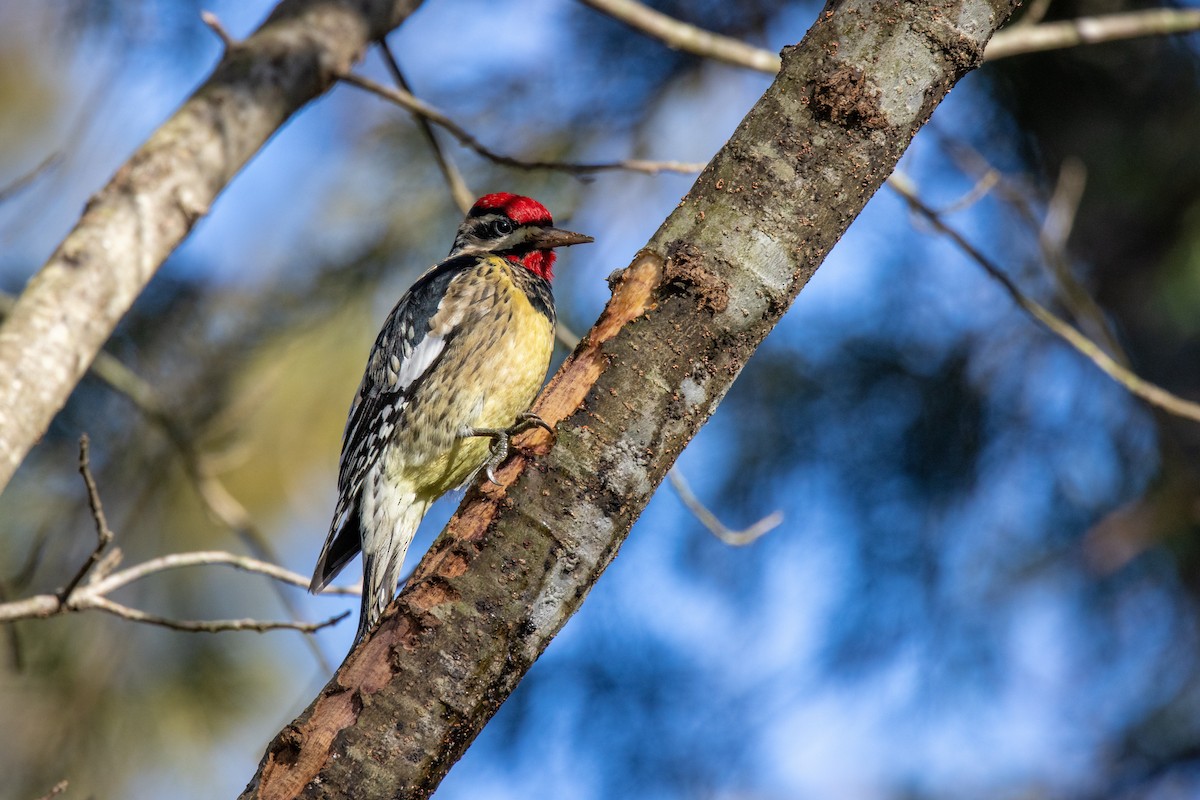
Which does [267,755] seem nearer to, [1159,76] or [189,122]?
[189,122]

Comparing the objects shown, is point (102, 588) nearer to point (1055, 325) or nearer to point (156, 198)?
point (156, 198)

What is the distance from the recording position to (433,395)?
365 cm

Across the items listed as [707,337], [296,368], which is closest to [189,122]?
[707,337]

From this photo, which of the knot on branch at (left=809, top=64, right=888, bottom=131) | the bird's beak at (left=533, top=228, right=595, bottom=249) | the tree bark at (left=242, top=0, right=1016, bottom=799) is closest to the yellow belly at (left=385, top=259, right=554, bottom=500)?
the bird's beak at (left=533, top=228, right=595, bottom=249)

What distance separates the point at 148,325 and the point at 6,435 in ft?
7.89

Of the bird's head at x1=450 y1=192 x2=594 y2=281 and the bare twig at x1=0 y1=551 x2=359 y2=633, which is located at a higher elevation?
the bird's head at x1=450 y1=192 x2=594 y2=281

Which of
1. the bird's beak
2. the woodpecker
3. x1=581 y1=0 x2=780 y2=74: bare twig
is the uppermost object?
x1=581 y1=0 x2=780 y2=74: bare twig

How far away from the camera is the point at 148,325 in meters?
4.43

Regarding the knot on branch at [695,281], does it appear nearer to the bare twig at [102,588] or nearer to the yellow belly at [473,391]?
the bare twig at [102,588]

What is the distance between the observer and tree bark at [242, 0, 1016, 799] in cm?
182

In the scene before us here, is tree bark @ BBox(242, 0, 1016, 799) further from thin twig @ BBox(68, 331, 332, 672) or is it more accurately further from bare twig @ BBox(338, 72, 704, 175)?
thin twig @ BBox(68, 331, 332, 672)

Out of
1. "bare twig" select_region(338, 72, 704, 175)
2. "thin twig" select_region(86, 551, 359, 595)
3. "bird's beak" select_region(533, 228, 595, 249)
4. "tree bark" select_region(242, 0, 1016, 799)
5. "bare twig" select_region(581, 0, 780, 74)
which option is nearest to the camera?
"tree bark" select_region(242, 0, 1016, 799)

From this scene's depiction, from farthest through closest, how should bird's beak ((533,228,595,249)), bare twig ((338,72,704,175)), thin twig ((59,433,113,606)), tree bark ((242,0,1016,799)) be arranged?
bird's beak ((533,228,595,249)) → bare twig ((338,72,704,175)) → thin twig ((59,433,113,606)) → tree bark ((242,0,1016,799))

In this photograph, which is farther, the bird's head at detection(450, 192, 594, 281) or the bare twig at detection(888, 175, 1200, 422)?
the bird's head at detection(450, 192, 594, 281)
